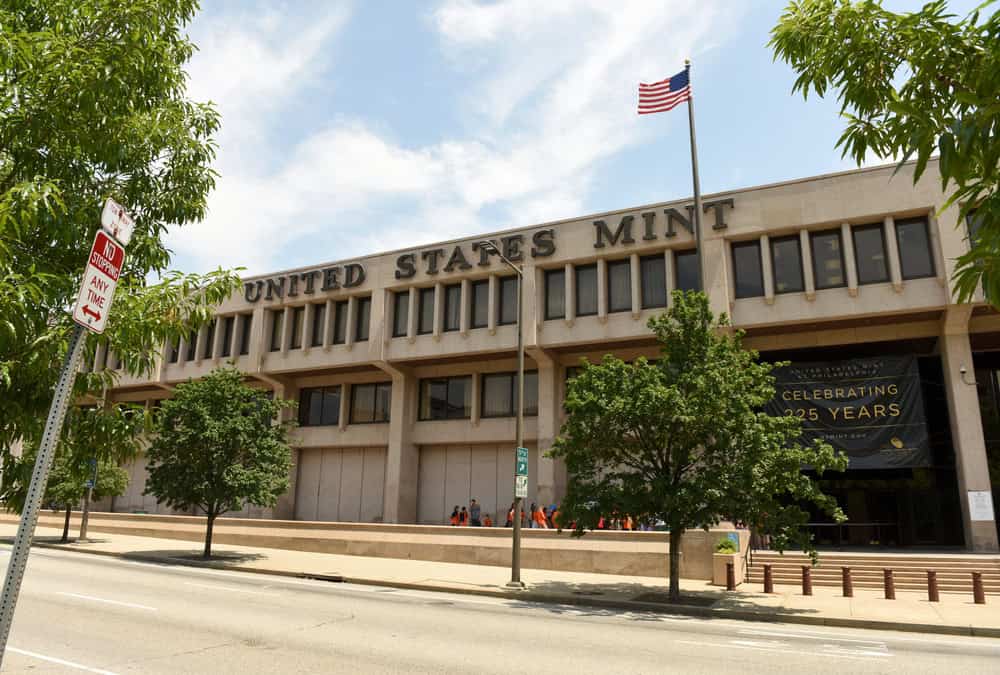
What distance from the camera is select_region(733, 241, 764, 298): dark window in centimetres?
2847

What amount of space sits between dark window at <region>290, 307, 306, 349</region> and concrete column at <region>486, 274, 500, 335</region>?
38.8ft

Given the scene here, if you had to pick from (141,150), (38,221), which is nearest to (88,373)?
(38,221)

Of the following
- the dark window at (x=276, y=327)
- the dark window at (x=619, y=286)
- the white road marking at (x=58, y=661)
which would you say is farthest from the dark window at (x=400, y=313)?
the white road marking at (x=58, y=661)

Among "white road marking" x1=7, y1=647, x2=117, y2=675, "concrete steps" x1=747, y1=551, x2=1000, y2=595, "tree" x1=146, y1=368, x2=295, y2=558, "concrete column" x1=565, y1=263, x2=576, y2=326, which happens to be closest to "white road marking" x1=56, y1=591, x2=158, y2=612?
"white road marking" x1=7, y1=647, x2=117, y2=675

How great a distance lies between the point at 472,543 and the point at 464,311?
12.3 meters

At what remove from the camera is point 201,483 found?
24.7m

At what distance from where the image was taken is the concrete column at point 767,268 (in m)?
27.6

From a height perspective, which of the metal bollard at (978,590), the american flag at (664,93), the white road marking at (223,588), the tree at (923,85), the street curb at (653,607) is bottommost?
the street curb at (653,607)

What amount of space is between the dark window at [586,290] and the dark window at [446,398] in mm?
7477

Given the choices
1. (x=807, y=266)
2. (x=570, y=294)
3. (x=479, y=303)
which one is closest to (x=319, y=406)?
(x=479, y=303)

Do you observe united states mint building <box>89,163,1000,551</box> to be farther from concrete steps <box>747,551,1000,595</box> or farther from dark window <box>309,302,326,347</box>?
concrete steps <box>747,551,1000,595</box>

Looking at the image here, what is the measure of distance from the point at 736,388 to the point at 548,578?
27.7 ft

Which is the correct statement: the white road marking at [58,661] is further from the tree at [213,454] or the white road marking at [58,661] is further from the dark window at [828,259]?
the dark window at [828,259]

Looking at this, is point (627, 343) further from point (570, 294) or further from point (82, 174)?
point (82, 174)
